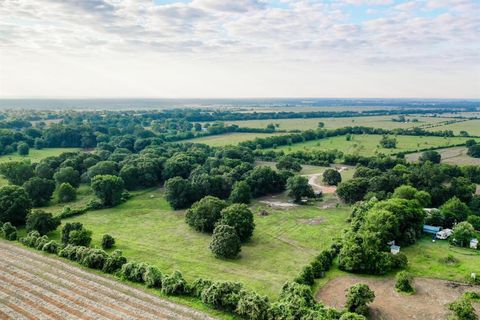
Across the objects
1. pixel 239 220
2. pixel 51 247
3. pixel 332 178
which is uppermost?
pixel 239 220

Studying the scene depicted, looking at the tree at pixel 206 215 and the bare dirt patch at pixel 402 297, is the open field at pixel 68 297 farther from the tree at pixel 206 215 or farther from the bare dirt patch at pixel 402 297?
the tree at pixel 206 215

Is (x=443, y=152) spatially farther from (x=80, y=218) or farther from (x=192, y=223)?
(x=80, y=218)

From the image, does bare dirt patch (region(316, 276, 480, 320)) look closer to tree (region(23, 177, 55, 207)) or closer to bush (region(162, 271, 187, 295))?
bush (region(162, 271, 187, 295))

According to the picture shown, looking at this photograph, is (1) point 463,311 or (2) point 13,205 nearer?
(1) point 463,311

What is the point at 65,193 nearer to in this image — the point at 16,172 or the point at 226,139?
the point at 16,172

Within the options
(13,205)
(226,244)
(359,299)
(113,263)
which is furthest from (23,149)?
(359,299)

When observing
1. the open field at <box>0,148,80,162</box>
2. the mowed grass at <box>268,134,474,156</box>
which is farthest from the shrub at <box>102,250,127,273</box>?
the mowed grass at <box>268,134,474,156</box>
